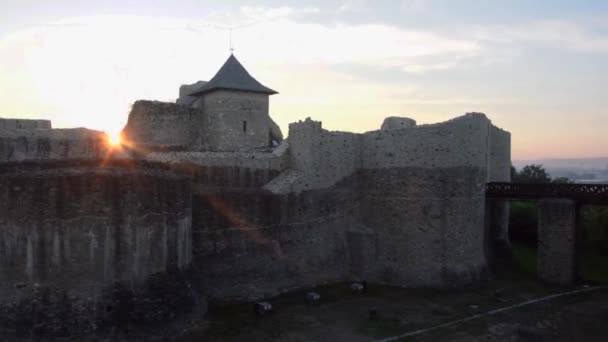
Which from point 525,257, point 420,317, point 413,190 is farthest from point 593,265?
point 420,317

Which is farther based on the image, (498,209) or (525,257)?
(525,257)

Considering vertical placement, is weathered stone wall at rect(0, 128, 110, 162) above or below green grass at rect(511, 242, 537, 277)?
above

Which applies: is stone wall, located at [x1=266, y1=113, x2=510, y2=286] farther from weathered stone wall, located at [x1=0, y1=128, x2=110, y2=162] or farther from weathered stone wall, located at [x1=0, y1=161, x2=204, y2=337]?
weathered stone wall, located at [x1=0, y1=161, x2=204, y2=337]

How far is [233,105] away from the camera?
24.4 m

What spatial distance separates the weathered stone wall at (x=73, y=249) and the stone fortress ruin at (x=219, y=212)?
0.02 meters

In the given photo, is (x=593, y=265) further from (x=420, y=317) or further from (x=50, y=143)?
(x=50, y=143)

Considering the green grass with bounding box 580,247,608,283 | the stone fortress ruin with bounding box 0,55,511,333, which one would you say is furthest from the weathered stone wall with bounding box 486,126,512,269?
the green grass with bounding box 580,247,608,283

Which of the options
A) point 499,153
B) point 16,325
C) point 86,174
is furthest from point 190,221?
point 499,153

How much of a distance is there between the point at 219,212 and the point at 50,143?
575cm

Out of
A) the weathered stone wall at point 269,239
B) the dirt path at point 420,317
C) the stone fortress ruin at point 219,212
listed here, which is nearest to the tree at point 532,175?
the stone fortress ruin at point 219,212

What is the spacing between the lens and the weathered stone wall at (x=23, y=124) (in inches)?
756

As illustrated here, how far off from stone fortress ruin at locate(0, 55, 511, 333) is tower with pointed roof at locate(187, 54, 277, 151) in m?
0.07

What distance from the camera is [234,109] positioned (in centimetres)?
2441

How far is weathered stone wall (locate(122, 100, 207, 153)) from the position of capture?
22031mm
